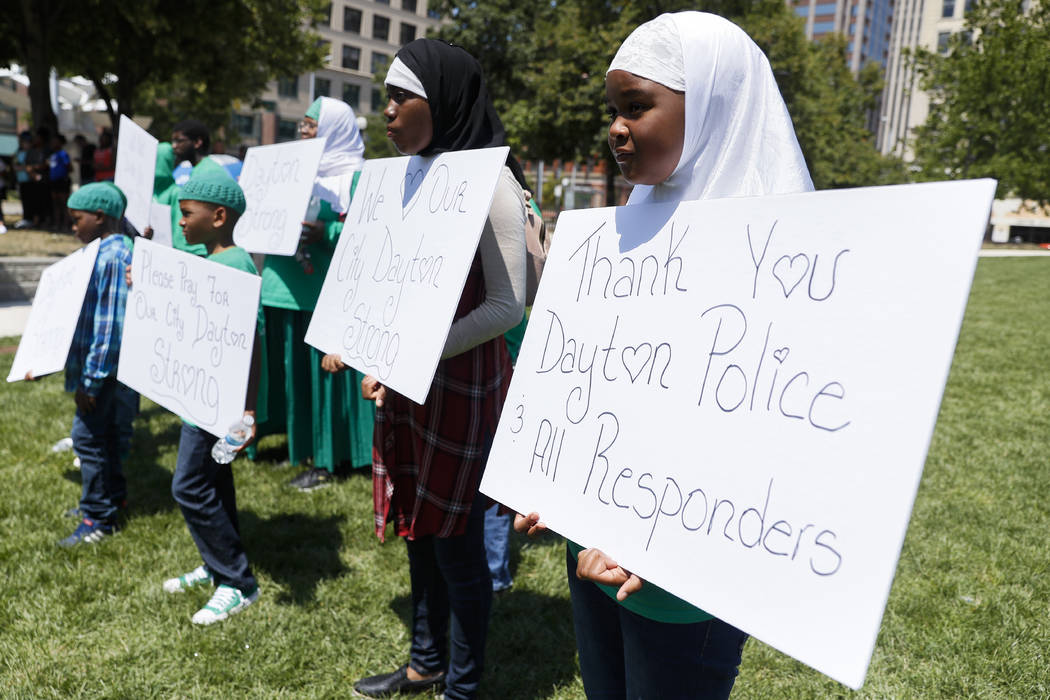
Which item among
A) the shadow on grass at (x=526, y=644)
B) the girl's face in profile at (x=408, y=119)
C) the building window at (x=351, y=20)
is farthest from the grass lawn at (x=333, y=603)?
the building window at (x=351, y=20)

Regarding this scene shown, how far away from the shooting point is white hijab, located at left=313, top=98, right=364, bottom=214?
4062mm

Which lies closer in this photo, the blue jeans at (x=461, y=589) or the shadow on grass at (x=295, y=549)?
the blue jeans at (x=461, y=589)

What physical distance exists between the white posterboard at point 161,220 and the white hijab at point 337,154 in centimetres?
128

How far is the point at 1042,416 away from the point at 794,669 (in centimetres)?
464

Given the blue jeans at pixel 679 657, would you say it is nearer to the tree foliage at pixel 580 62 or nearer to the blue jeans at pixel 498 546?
the blue jeans at pixel 498 546

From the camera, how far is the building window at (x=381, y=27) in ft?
186

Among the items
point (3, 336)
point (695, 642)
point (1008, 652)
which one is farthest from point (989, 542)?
point (3, 336)

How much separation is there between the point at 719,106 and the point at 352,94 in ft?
198

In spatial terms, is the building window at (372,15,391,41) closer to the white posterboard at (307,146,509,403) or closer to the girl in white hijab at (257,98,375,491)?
the girl in white hijab at (257,98,375,491)

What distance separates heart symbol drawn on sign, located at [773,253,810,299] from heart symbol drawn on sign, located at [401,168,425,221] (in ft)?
3.95

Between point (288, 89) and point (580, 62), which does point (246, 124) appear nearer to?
point (288, 89)

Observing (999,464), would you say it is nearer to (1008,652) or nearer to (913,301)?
(1008,652)

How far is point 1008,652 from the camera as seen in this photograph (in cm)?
279

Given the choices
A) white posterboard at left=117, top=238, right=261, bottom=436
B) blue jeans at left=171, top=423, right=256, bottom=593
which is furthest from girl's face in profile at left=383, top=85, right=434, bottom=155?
blue jeans at left=171, top=423, right=256, bottom=593
